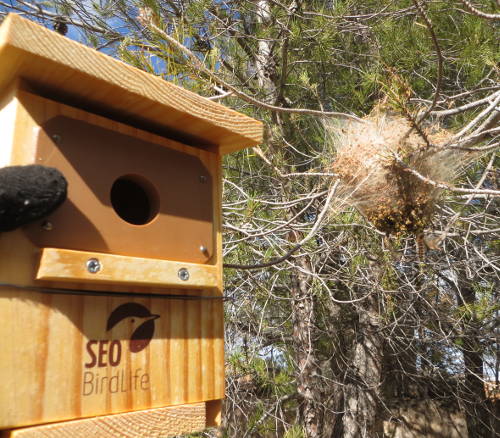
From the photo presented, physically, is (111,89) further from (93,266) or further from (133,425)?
(133,425)

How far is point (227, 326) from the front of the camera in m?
2.88

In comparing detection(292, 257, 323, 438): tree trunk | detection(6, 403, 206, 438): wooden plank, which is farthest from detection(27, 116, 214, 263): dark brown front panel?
detection(292, 257, 323, 438): tree trunk

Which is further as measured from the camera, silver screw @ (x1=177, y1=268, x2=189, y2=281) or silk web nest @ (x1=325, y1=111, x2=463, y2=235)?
silk web nest @ (x1=325, y1=111, x2=463, y2=235)

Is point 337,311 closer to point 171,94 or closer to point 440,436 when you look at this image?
point 440,436

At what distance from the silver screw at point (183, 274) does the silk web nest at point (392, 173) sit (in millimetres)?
751

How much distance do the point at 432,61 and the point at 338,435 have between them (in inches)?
100

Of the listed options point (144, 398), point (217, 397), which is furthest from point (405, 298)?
point (144, 398)

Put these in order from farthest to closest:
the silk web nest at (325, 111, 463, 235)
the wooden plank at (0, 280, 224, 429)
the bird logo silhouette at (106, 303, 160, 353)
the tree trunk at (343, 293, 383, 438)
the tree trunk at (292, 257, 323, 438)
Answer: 1. the tree trunk at (343, 293, 383, 438)
2. the tree trunk at (292, 257, 323, 438)
3. the silk web nest at (325, 111, 463, 235)
4. the bird logo silhouette at (106, 303, 160, 353)
5. the wooden plank at (0, 280, 224, 429)

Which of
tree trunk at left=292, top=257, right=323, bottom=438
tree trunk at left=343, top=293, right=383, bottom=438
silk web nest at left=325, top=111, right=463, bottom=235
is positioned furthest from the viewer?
tree trunk at left=343, top=293, right=383, bottom=438

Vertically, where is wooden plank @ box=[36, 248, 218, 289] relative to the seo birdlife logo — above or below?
above

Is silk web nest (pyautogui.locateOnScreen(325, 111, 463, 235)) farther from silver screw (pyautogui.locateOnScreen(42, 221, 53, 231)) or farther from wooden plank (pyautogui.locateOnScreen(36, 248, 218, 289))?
silver screw (pyautogui.locateOnScreen(42, 221, 53, 231))

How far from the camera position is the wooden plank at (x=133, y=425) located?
2.68ft

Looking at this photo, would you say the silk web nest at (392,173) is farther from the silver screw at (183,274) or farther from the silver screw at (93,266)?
the silver screw at (93,266)

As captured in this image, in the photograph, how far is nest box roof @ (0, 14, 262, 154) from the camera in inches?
33.3
